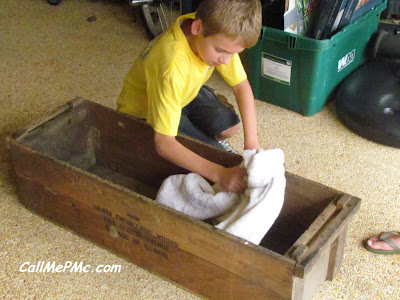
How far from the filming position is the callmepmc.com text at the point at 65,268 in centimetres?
132

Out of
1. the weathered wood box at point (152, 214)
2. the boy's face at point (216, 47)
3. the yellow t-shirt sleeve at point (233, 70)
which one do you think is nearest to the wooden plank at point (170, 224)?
the weathered wood box at point (152, 214)

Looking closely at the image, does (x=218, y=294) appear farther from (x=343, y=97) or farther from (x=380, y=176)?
(x=343, y=97)

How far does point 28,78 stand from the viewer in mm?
2152

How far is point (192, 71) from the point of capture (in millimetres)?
1313

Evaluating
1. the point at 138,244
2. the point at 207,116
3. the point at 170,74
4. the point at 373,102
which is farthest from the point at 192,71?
the point at 373,102

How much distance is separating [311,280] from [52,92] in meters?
1.31

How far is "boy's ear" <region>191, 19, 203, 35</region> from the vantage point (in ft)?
3.99

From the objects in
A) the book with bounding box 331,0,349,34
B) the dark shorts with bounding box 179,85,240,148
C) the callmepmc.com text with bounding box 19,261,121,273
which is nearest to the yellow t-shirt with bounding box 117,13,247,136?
the dark shorts with bounding box 179,85,240,148

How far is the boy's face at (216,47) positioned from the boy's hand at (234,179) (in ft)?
0.84

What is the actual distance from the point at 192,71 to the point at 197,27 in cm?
13

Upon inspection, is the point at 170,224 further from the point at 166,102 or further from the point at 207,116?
the point at 207,116

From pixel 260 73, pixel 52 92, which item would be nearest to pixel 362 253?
pixel 260 73

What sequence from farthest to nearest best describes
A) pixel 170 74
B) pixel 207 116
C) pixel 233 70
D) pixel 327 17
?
pixel 327 17, pixel 207 116, pixel 233 70, pixel 170 74

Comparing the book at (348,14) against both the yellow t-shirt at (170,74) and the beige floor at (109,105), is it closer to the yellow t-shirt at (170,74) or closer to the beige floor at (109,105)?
the beige floor at (109,105)
